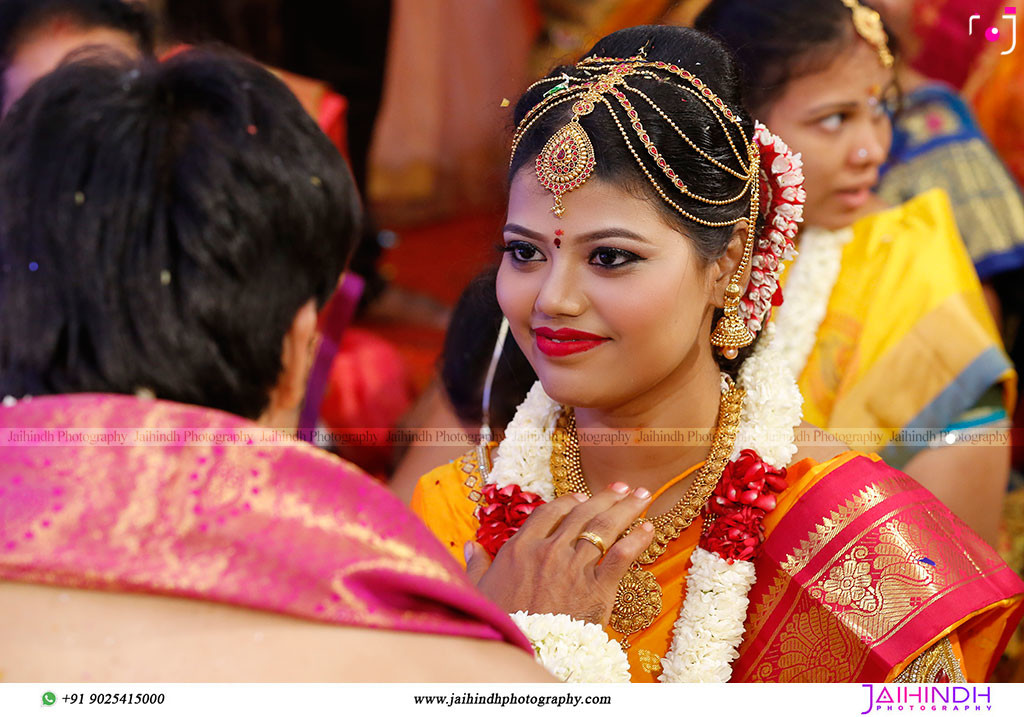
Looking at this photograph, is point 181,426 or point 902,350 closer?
point 181,426

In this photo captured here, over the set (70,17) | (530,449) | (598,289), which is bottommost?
(530,449)

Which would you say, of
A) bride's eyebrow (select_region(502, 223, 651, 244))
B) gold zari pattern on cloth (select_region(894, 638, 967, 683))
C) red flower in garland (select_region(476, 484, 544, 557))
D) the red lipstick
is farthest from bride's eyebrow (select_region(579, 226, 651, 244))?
gold zari pattern on cloth (select_region(894, 638, 967, 683))

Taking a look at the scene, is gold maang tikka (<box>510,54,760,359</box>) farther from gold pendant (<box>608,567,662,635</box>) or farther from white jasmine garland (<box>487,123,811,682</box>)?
gold pendant (<box>608,567,662,635</box>)

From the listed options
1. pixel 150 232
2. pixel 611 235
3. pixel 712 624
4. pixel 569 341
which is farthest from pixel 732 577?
pixel 150 232

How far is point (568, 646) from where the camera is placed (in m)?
1.50

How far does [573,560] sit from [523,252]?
0.45m

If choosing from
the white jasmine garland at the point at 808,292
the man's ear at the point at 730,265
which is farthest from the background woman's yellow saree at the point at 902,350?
the man's ear at the point at 730,265

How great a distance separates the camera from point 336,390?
3.21 metres

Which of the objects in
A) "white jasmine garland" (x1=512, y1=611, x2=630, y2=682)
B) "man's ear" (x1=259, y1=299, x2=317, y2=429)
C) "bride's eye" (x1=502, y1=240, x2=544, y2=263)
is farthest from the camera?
"bride's eye" (x1=502, y1=240, x2=544, y2=263)

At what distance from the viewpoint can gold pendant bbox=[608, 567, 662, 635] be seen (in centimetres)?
171

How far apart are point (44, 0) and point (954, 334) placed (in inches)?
92.2

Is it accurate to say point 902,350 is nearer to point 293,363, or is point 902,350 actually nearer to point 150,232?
point 293,363

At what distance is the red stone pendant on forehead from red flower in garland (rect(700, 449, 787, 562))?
497mm

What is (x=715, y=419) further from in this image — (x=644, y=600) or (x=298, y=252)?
(x=298, y=252)
